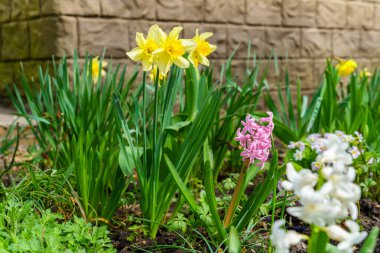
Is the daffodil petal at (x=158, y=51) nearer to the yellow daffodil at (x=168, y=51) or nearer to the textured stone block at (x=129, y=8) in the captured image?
the yellow daffodil at (x=168, y=51)

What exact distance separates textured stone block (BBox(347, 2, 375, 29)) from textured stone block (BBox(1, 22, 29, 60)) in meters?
3.00

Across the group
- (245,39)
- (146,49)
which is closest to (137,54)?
(146,49)

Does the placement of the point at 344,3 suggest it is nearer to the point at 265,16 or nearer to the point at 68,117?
the point at 265,16

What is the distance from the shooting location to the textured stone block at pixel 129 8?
358 centimetres

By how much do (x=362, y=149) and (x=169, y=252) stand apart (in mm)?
1146

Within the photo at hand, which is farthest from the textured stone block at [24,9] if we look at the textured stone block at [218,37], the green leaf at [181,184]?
the green leaf at [181,184]

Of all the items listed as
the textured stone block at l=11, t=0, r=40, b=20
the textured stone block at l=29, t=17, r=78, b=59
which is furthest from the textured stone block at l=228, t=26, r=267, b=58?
the textured stone block at l=11, t=0, r=40, b=20

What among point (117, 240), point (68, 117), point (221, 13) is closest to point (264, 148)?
point (117, 240)

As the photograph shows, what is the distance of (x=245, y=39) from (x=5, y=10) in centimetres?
182

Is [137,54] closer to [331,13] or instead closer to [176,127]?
[176,127]

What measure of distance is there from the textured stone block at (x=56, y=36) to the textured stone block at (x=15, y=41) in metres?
0.19

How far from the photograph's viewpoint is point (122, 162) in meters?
1.78

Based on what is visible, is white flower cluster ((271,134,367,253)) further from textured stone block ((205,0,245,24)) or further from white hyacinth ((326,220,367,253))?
textured stone block ((205,0,245,24))

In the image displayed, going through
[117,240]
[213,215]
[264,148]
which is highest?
[264,148]
